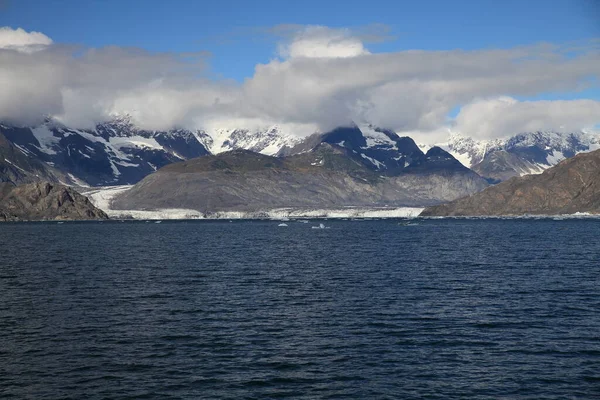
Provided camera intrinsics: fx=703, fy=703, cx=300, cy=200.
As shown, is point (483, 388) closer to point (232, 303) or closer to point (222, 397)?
point (222, 397)

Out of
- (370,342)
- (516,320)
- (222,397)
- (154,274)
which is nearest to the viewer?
(222,397)

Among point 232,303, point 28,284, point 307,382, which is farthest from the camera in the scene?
point 28,284

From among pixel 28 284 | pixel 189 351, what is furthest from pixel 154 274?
pixel 189 351

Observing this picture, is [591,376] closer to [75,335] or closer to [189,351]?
[189,351]

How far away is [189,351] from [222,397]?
457 inches

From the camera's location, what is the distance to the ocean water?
45688 millimetres

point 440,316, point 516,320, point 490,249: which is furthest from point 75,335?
point 490,249

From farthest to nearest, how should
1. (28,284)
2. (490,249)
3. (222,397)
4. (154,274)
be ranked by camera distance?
(490,249)
(154,274)
(28,284)
(222,397)

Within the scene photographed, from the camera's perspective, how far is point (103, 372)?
48688mm

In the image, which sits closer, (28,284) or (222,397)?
(222,397)

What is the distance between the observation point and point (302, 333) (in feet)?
200

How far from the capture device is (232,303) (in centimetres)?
7688

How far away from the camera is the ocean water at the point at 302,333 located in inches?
1799

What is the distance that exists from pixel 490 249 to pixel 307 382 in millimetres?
118662
